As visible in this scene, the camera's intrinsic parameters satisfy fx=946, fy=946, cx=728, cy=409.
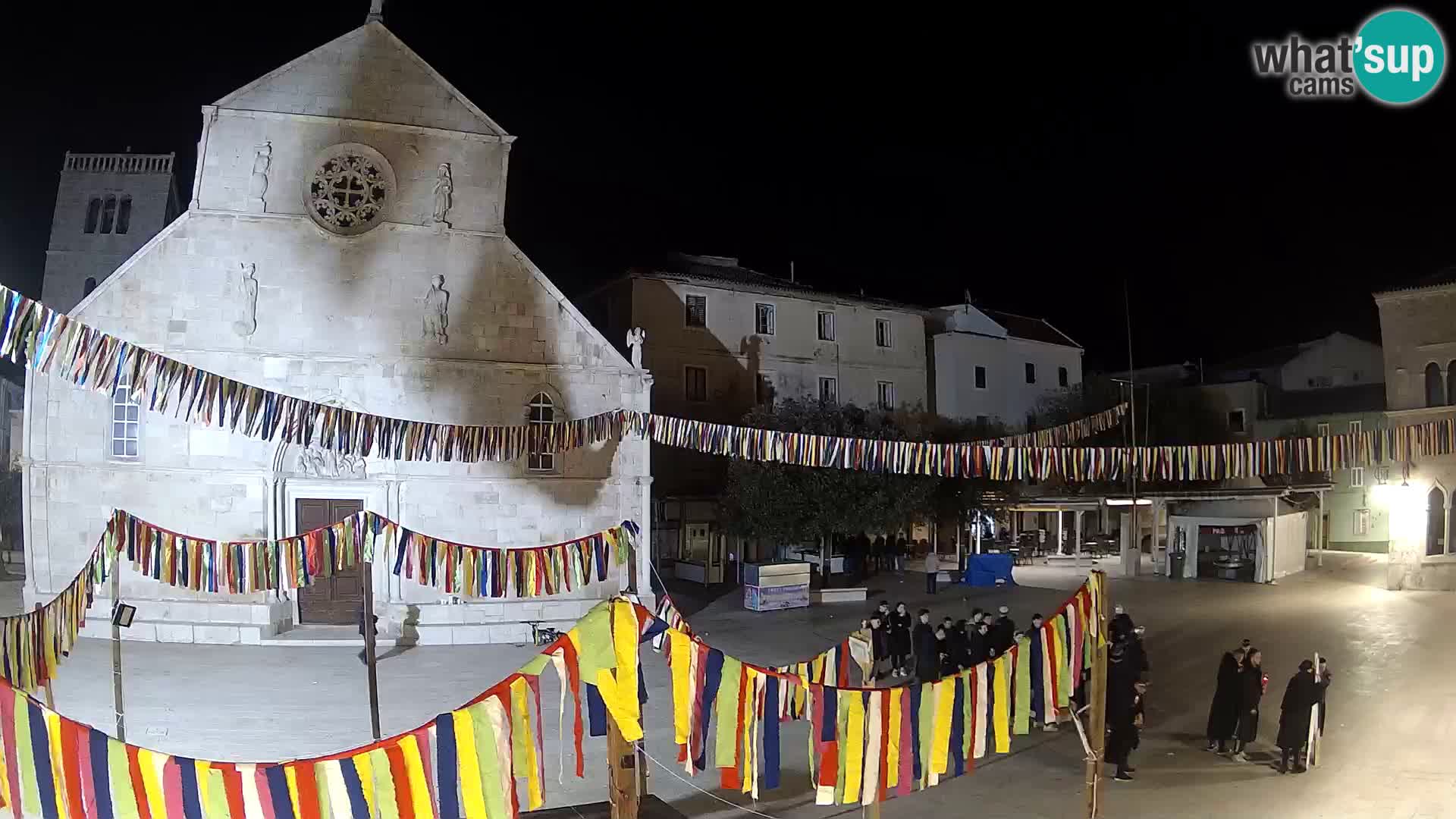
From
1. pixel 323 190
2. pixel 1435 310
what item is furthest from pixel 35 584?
pixel 1435 310

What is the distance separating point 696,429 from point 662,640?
1243 cm

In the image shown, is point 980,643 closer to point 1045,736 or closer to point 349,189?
point 1045,736

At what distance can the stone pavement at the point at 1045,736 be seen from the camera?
37.5 feet

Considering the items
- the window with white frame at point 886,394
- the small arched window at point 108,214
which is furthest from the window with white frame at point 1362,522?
the small arched window at point 108,214

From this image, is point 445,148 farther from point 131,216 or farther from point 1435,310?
point 1435,310

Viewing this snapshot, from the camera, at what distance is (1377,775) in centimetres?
1227

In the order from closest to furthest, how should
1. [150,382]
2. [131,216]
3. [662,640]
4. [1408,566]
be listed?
[662,640] < [150,382] < [1408,566] < [131,216]

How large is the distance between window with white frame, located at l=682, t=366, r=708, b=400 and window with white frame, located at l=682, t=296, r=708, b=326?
173 cm

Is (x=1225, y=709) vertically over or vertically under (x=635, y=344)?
under

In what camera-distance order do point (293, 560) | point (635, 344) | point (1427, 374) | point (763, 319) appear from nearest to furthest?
1. point (293, 560)
2. point (635, 344)
3. point (1427, 374)
4. point (763, 319)

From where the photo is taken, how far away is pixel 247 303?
2197 cm

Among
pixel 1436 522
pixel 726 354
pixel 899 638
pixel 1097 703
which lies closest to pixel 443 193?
pixel 899 638

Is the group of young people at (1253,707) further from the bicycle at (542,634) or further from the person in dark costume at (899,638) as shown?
the bicycle at (542,634)

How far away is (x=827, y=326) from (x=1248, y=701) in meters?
27.3
